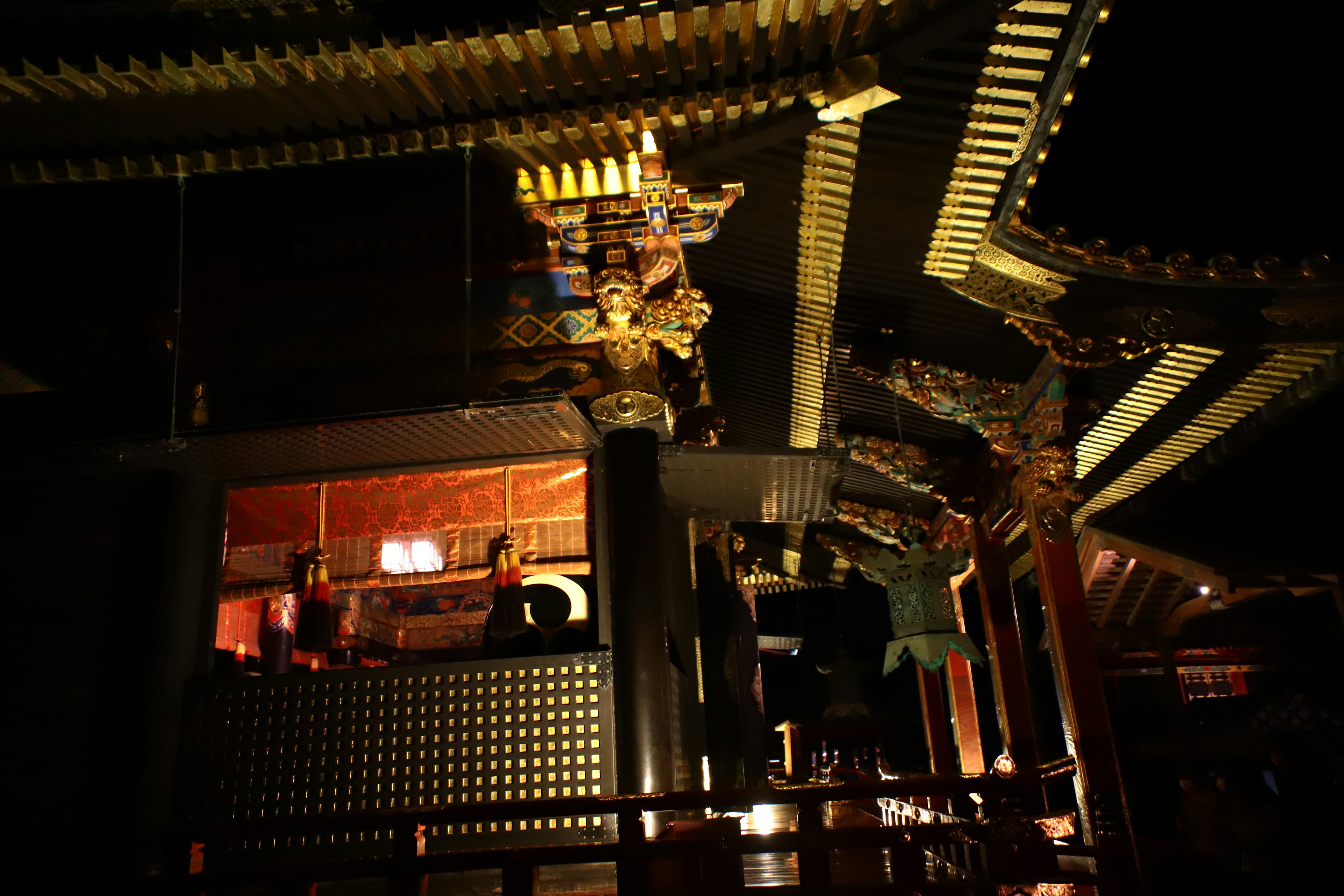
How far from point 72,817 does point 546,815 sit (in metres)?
3.36

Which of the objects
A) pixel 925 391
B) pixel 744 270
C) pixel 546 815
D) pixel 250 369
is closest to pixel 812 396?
pixel 925 391

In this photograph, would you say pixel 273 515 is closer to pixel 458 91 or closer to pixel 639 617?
pixel 639 617

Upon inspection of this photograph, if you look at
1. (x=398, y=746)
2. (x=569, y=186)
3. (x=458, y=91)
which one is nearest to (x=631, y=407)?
(x=569, y=186)

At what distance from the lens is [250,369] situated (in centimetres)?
586

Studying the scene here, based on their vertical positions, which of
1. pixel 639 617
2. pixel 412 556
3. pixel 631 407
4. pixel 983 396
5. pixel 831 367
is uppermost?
pixel 831 367

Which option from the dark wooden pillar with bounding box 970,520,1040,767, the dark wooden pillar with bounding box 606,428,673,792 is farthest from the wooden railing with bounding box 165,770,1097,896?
the dark wooden pillar with bounding box 970,520,1040,767

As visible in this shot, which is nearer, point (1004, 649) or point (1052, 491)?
point (1052, 491)

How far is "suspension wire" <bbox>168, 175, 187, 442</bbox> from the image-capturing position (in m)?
4.86

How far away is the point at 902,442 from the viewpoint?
9.90m

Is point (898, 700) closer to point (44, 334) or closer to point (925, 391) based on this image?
point (925, 391)

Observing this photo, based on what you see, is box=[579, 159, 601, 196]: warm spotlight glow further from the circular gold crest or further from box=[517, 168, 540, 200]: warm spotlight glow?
the circular gold crest

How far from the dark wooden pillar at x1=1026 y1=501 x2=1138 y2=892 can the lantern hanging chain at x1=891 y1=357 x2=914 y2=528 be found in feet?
5.61

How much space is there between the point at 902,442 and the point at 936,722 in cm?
639

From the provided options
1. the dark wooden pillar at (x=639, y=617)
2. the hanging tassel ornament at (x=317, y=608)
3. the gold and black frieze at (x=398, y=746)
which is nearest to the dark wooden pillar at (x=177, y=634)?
the gold and black frieze at (x=398, y=746)
